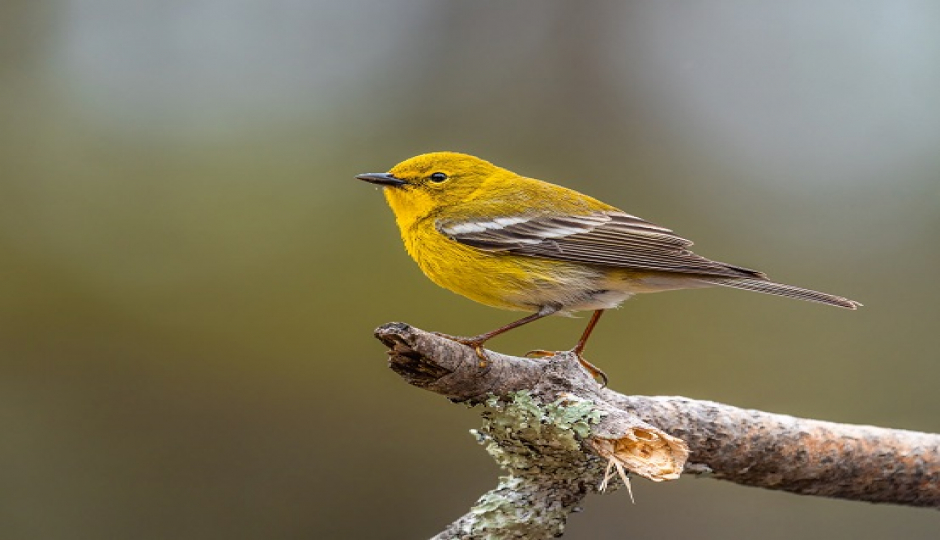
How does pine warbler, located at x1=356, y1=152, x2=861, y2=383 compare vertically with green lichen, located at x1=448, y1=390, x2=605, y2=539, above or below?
above

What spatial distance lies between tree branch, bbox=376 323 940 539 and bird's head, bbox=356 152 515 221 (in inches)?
63.6

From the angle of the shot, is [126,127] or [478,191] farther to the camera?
[126,127]

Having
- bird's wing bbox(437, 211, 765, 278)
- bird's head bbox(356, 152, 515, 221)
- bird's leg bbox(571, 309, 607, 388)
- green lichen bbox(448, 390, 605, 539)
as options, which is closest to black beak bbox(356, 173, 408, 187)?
bird's head bbox(356, 152, 515, 221)

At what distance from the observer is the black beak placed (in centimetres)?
509

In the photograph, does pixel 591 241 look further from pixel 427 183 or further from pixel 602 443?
pixel 602 443

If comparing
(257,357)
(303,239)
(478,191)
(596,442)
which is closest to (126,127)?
(303,239)

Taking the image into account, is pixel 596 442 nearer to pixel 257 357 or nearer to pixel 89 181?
pixel 257 357

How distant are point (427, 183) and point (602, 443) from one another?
2.24 metres

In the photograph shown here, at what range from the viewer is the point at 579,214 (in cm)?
504

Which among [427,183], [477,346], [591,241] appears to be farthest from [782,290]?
[427,183]

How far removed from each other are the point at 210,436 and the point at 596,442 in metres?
3.01

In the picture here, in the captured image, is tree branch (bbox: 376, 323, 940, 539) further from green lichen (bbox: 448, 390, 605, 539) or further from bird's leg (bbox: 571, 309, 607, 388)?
bird's leg (bbox: 571, 309, 607, 388)

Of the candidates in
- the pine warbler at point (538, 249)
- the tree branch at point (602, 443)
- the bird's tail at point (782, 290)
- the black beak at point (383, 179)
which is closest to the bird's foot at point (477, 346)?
the tree branch at point (602, 443)

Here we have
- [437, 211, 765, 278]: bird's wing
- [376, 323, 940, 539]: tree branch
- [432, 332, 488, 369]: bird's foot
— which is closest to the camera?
[376, 323, 940, 539]: tree branch
